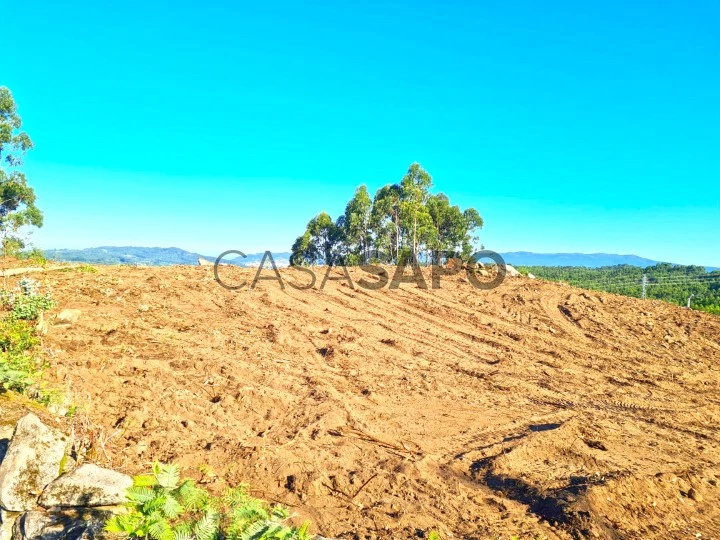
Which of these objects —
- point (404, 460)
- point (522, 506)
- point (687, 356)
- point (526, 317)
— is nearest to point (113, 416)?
point (404, 460)

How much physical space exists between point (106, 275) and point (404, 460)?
783 centimetres

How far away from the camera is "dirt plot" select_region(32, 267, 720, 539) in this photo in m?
3.59

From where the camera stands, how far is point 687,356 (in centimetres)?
866

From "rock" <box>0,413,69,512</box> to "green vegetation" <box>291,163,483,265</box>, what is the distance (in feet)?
74.3

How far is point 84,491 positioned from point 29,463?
44 centimetres

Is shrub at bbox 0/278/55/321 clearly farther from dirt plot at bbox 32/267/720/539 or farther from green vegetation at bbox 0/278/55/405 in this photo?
dirt plot at bbox 32/267/720/539

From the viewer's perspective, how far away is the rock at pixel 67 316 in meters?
6.34

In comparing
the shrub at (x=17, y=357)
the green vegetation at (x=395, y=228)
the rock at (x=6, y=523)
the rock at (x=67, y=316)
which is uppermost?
the green vegetation at (x=395, y=228)

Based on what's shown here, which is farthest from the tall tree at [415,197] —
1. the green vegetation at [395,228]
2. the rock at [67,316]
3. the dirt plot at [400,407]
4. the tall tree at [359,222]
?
the rock at [67,316]

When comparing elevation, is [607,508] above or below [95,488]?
below

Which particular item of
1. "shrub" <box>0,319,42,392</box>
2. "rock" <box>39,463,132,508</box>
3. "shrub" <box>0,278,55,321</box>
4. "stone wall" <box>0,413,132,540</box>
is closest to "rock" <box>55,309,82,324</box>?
"shrub" <box>0,278,55,321</box>

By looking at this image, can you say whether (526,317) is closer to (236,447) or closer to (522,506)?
(522,506)

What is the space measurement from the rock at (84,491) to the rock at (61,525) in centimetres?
6

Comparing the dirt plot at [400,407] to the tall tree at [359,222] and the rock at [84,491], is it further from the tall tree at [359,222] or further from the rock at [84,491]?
the tall tree at [359,222]
